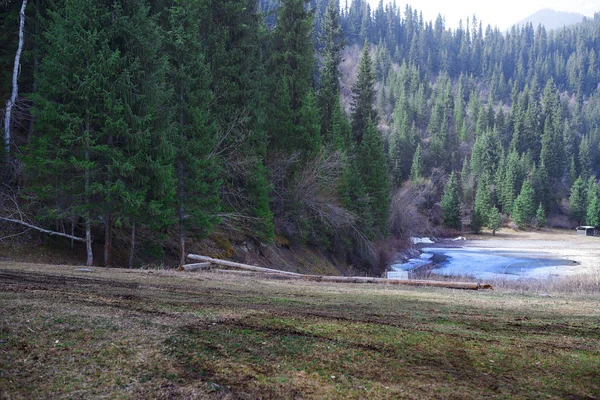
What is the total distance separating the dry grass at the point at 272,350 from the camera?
4.03 m

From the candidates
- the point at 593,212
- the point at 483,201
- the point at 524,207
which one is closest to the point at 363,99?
the point at 483,201

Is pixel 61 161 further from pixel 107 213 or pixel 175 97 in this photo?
pixel 175 97

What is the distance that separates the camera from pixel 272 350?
5.03m

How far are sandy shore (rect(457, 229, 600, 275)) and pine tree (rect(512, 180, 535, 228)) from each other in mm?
2690

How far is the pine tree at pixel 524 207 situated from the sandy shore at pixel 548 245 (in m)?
2.69

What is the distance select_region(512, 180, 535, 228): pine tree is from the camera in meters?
88.9

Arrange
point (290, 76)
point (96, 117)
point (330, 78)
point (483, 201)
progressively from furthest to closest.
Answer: point (483, 201)
point (330, 78)
point (290, 76)
point (96, 117)

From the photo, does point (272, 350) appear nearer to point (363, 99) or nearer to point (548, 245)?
point (363, 99)

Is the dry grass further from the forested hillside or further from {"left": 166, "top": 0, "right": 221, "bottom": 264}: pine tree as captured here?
{"left": 166, "top": 0, "right": 221, "bottom": 264}: pine tree

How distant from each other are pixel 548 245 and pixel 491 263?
26776 mm

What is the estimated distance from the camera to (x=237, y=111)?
27.0m

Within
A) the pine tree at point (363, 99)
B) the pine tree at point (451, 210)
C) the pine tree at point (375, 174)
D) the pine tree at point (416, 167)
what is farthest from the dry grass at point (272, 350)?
the pine tree at point (416, 167)

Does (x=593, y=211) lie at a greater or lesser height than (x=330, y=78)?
lesser

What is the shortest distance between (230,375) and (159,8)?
25.4 m
